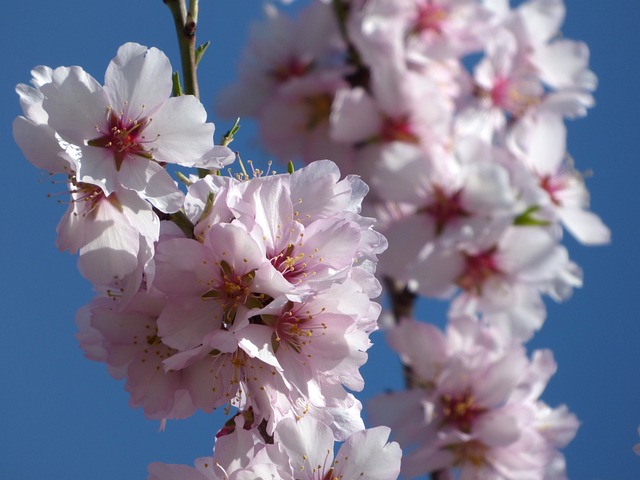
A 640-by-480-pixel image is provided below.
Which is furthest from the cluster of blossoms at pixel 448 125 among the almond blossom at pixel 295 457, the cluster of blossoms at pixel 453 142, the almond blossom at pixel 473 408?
the almond blossom at pixel 295 457

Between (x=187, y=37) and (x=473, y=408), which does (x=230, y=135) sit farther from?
(x=473, y=408)

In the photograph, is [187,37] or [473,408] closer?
[187,37]

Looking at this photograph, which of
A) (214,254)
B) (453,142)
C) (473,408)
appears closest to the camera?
(214,254)

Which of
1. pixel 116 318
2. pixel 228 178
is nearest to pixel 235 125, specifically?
pixel 228 178

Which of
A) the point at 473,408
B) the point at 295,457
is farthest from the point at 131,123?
the point at 473,408

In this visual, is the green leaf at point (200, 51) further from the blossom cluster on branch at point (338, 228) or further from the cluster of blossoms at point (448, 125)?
the cluster of blossoms at point (448, 125)

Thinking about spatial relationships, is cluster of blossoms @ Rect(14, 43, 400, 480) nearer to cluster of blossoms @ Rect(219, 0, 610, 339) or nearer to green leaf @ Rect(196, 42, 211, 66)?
green leaf @ Rect(196, 42, 211, 66)
